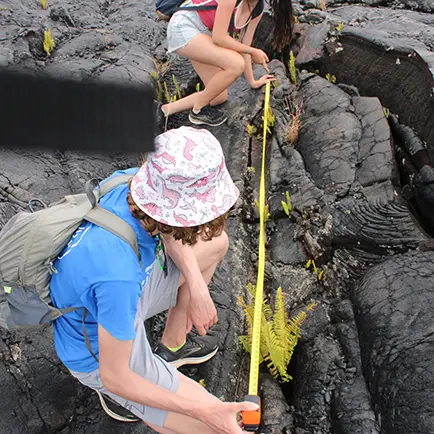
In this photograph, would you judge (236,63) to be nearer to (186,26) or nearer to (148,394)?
(186,26)

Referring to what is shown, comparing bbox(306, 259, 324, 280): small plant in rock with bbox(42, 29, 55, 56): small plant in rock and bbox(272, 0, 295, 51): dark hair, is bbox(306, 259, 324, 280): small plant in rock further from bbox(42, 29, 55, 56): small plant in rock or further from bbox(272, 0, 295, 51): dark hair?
bbox(42, 29, 55, 56): small plant in rock

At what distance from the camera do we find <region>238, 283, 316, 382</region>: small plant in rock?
3.32 metres

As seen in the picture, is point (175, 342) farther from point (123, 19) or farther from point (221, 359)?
point (123, 19)

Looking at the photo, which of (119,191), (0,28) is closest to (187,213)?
(119,191)

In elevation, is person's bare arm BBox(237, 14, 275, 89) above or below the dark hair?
below

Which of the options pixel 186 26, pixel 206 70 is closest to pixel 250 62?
pixel 206 70

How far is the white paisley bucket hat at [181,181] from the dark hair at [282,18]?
3584mm

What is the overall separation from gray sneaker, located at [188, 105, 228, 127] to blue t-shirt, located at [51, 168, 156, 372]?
335 centimetres

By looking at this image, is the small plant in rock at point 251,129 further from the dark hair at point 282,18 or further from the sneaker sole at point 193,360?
the sneaker sole at point 193,360

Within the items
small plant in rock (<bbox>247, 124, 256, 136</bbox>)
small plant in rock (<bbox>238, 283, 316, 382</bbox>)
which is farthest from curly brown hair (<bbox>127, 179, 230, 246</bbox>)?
small plant in rock (<bbox>247, 124, 256, 136</bbox>)

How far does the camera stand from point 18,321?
245cm

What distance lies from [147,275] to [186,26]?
3199mm

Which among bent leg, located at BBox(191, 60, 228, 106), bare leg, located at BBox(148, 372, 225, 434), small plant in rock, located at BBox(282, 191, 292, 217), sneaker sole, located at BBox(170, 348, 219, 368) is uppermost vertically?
bent leg, located at BBox(191, 60, 228, 106)

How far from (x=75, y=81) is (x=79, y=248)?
184cm
